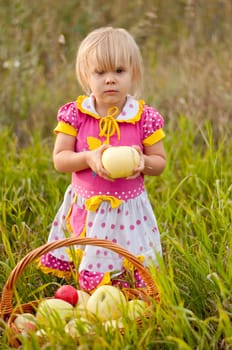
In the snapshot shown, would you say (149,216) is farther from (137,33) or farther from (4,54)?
(137,33)

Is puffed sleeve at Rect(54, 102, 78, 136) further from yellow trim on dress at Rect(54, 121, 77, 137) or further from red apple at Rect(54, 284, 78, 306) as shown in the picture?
red apple at Rect(54, 284, 78, 306)

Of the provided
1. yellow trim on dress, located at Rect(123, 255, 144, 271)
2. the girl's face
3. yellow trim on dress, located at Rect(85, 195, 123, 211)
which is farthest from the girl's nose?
yellow trim on dress, located at Rect(123, 255, 144, 271)

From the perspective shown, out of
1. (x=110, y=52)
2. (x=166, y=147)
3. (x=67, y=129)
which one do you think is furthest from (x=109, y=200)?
(x=166, y=147)

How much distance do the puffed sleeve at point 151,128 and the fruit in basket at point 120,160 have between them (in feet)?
0.79

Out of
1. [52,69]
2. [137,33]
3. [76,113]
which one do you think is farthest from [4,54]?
[76,113]

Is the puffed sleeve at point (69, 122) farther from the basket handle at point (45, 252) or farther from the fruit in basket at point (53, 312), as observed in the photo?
the fruit in basket at point (53, 312)

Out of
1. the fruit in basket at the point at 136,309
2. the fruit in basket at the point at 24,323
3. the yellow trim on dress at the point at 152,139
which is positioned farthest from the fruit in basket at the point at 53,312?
the yellow trim on dress at the point at 152,139

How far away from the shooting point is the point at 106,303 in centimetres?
230

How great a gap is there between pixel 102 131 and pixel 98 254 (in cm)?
45

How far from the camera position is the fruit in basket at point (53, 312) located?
7.01 feet

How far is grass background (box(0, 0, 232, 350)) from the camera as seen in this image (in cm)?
223

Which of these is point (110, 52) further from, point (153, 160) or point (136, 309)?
point (136, 309)

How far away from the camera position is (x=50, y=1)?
6051 mm

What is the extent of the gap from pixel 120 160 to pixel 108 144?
213 mm
